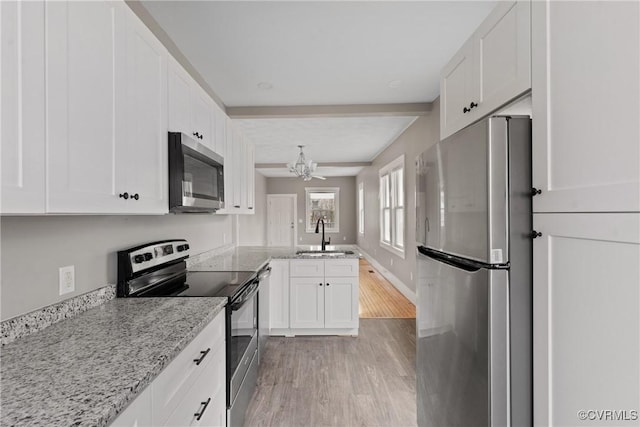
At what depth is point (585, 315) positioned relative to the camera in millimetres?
862

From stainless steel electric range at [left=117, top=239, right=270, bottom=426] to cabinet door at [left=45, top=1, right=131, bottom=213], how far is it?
0.61m

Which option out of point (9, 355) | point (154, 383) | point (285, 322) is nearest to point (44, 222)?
point (9, 355)

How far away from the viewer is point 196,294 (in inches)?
67.9

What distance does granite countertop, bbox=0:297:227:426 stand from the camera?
70cm

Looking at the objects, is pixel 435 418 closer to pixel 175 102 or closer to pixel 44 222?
pixel 44 222

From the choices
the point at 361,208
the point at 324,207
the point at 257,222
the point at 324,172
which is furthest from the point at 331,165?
the point at 257,222

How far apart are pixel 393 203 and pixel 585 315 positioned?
5138 millimetres

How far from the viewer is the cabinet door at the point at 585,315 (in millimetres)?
746

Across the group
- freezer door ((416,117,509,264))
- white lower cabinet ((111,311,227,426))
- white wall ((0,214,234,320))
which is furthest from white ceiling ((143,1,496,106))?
white lower cabinet ((111,311,227,426))

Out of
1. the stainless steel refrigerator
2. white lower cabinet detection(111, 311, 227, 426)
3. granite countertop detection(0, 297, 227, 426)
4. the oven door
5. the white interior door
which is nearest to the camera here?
granite countertop detection(0, 297, 227, 426)

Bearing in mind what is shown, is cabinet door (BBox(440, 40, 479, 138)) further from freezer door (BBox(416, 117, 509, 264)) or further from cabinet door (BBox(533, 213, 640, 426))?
cabinet door (BBox(533, 213, 640, 426))

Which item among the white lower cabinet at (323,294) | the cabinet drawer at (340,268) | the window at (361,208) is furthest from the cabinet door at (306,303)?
the window at (361,208)

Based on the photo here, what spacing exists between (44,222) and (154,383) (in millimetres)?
834

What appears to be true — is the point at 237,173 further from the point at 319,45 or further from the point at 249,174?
the point at 319,45
